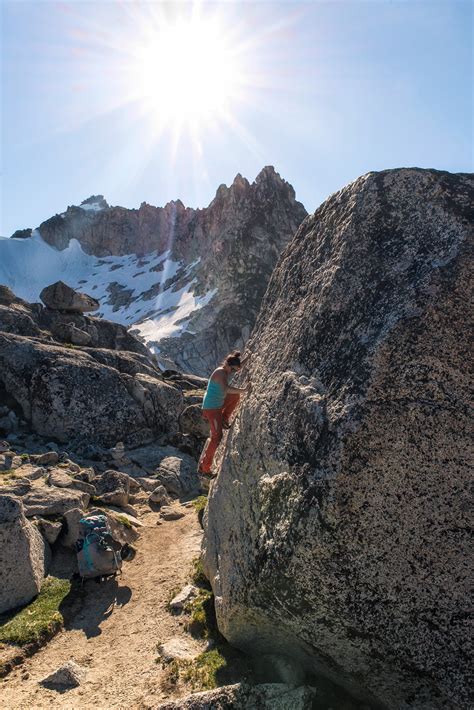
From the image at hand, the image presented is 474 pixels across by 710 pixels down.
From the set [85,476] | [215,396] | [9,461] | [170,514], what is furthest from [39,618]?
[9,461]

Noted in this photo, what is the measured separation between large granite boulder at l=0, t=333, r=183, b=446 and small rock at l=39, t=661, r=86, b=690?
1788cm

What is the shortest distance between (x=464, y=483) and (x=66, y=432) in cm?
2372

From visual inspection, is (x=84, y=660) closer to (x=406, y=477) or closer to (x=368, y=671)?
(x=368, y=671)

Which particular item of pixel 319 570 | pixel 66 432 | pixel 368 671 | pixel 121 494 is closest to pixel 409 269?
pixel 319 570

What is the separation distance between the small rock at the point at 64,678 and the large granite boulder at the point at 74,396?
58.7ft

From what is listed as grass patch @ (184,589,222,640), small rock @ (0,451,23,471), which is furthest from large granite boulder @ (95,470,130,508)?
grass patch @ (184,589,222,640)

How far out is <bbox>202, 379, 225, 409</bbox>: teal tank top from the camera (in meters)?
12.7

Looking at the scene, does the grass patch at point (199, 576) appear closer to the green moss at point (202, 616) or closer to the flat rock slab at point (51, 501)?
the green moss at point (202, 616)

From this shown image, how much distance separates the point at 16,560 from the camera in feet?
38.6

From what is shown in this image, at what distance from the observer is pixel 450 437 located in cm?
599

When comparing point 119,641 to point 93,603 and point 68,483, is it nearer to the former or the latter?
point 93,603

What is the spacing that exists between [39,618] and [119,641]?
211cm

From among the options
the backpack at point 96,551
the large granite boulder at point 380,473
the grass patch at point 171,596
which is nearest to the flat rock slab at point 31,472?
the backpack at point 96,551

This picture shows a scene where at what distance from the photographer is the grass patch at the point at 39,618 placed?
10.2 meters
